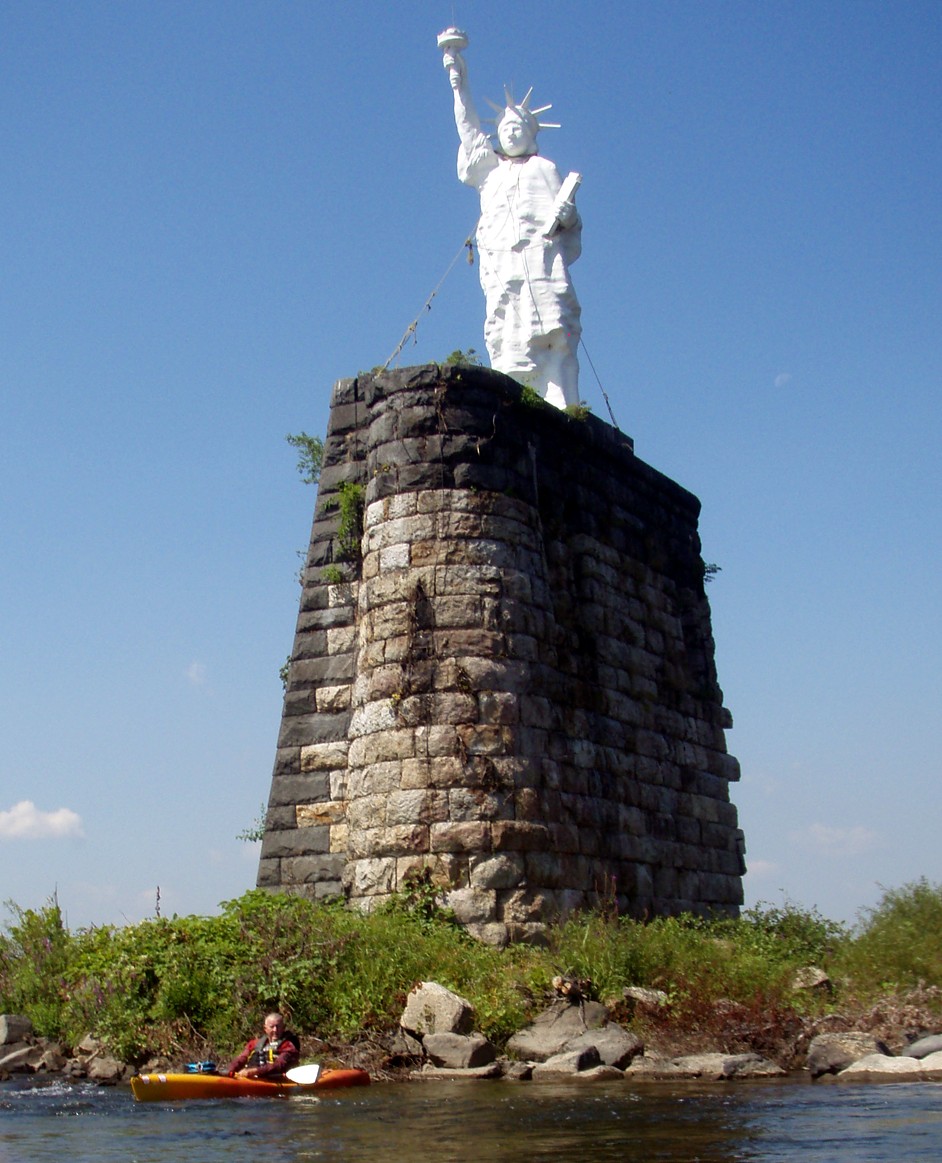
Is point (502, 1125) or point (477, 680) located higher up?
point (477, 680)

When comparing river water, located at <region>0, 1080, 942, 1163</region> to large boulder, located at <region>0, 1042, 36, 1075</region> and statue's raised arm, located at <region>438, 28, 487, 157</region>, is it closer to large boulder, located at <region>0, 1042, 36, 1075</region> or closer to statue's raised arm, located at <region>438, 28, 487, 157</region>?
large boulder, located at <region>0, 1042, 36, 1075</region>

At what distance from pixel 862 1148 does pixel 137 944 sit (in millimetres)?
6828

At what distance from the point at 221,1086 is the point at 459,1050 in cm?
158

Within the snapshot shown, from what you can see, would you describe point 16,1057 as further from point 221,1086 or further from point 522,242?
point 522,242

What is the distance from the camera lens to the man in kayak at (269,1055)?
9.34 meters

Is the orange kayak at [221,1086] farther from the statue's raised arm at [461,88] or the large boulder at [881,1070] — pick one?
the statue's raised arm at [461,88]

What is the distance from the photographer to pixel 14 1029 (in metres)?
12.0

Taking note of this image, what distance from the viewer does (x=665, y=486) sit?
1667cm

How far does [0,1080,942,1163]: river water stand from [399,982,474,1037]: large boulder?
61cm

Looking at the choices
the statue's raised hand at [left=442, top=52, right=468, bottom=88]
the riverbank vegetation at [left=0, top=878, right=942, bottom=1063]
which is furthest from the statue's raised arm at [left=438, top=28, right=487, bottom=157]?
the riverbank vegetation at [left=0, top=878, right=942, bottom=1063]

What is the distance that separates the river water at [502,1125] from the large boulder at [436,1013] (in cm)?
61

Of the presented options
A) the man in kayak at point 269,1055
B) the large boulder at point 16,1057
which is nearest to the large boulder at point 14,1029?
the large boulder at point 16,1057

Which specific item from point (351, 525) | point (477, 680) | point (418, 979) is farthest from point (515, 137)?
point (418, 979)

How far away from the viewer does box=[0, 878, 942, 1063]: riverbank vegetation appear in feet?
33.8
